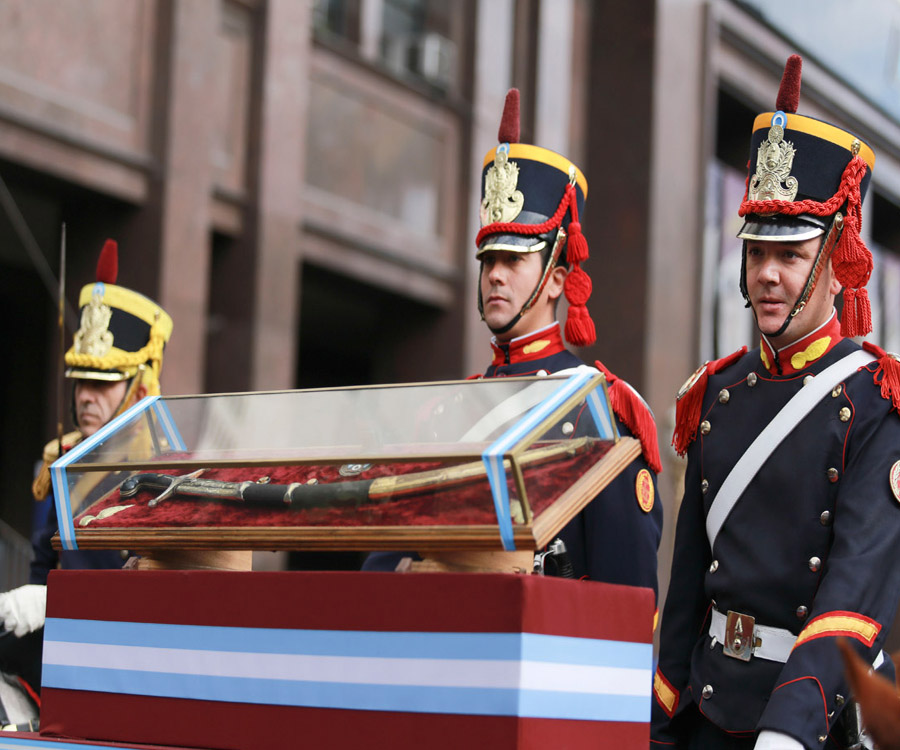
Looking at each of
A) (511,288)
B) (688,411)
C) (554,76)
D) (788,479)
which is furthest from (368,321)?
(788,479)

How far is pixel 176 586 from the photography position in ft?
8.76

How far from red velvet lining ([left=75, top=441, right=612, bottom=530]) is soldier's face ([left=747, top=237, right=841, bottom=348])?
0.59m

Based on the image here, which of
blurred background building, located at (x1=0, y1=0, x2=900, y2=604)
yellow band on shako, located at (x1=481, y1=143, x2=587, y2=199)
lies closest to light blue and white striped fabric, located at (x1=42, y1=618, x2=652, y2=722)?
yellow band on shako, located at (x1=481, y1=143, x2=587, y2=199)

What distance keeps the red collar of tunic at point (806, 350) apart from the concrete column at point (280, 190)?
6.58 meters

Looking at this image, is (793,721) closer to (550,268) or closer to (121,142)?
(550,268)

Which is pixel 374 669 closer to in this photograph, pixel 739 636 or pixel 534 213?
pixel 739 636

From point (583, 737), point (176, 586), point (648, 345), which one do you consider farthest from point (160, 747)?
point (648, 345)

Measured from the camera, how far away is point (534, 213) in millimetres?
3828

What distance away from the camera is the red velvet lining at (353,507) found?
2418 millimetres

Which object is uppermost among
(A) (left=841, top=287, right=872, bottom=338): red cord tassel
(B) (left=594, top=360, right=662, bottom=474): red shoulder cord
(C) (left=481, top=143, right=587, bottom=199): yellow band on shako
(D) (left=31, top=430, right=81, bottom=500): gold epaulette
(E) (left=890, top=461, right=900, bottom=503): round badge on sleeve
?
(C) (left=481, top=143, right=587, bottom=199): yellow band on shako

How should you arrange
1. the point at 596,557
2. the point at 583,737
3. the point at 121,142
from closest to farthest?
1. the point at 583,737
2. the point at 596,557
3. the point at 121,142

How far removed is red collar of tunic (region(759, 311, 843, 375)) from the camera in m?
3.05

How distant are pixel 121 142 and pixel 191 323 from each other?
4.07ft

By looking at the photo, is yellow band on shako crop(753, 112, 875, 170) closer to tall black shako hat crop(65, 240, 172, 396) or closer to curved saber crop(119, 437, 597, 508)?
curved saber crop(119, 437, 597, 508)
